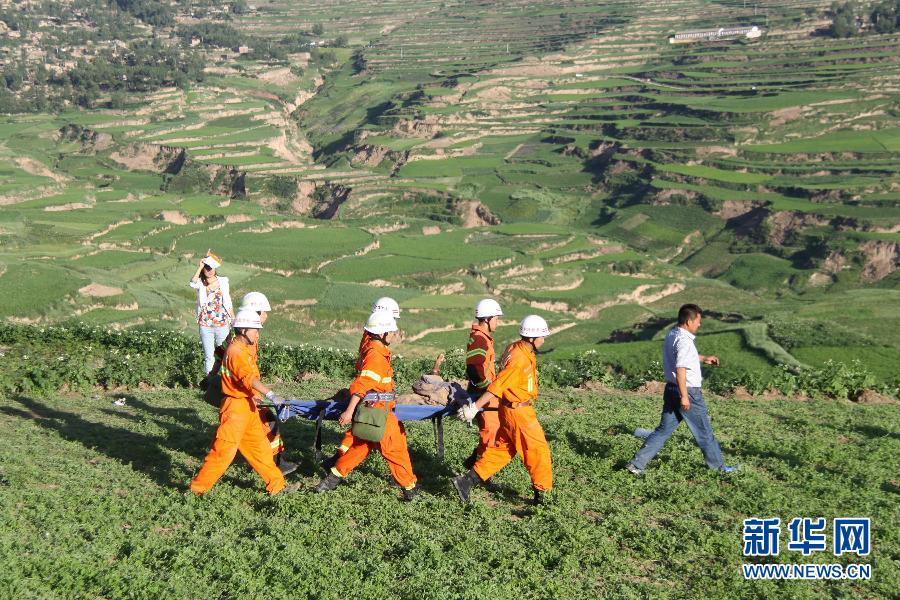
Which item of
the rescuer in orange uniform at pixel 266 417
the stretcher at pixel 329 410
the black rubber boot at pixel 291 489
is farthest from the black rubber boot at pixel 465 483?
the rescuer in orange uniform at pixel 266 417

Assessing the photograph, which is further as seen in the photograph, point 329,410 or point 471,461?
point 471,461

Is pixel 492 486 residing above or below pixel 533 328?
below

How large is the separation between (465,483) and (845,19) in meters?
128

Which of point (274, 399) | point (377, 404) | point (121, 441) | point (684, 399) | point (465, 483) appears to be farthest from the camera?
point (121, 441)

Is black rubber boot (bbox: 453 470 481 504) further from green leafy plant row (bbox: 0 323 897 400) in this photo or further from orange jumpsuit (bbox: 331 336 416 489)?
green leafy plant row (bbox: 0 323 897 400)

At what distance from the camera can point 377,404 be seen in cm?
1083

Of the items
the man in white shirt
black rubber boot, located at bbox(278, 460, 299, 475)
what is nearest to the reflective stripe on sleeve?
black rubber boot, located at bbox(278, 460, 299, 475)

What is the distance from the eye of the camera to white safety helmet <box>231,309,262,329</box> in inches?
429

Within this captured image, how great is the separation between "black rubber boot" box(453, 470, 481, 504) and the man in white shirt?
2.39m

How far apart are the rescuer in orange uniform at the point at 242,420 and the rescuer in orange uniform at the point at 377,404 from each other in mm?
787

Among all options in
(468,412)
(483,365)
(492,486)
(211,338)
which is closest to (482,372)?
(483,365)

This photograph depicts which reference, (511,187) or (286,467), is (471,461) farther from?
(511,187)

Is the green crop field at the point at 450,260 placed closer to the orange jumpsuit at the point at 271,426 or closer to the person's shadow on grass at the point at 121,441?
the person's shadow on grass at the point at 121,441

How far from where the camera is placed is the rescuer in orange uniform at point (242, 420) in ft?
34.8
